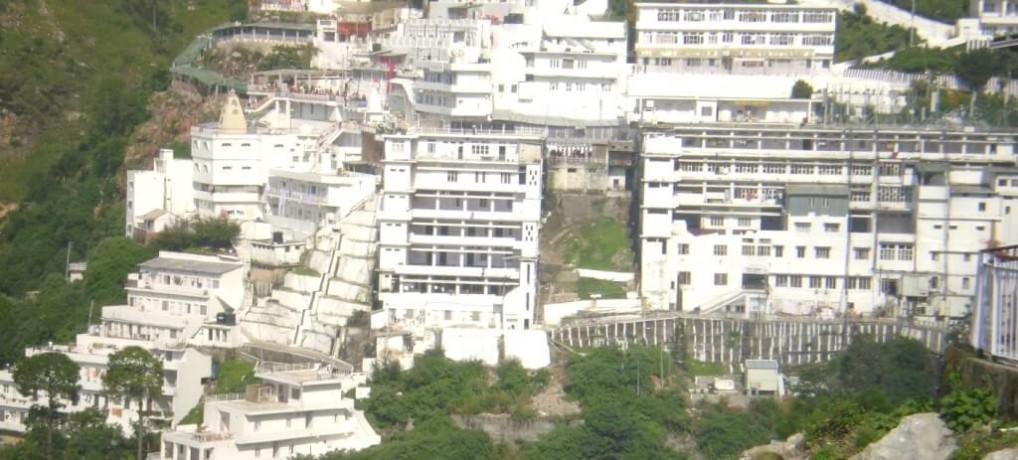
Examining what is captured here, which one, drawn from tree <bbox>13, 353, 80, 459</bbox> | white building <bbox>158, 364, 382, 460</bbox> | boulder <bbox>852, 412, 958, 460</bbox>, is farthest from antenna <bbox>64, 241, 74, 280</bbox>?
boulder <bbox>852, 412, 958, 460</bbox>

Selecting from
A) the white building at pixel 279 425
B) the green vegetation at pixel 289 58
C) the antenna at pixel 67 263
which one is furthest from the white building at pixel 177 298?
the green vegetation at pixel 289 58

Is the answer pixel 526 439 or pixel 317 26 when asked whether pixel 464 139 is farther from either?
pixel 317 26

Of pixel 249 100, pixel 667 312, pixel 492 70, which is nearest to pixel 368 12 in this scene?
pixel 249 100

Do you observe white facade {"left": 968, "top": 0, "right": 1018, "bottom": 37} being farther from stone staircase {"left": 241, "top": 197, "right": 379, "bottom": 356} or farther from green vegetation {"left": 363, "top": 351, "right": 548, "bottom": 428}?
green vegetation {"left": 363, "top": 351, "right": 548, "bottom": 428}

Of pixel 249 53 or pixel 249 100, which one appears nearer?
pixel 249 100

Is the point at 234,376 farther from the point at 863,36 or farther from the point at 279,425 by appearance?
the point at 863,36

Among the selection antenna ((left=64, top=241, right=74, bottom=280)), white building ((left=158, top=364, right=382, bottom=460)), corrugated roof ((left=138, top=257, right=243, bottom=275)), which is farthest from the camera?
antenna ((left=64, top=241, right=74, bottom=280))
